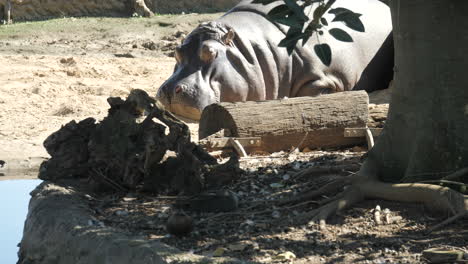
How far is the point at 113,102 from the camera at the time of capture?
5074 mm

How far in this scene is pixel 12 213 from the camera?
5.65 meters

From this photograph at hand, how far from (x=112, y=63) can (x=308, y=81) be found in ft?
15.0

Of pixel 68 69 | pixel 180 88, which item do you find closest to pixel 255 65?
pixel 180 88

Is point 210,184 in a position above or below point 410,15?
below

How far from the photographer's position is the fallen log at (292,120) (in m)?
6.30

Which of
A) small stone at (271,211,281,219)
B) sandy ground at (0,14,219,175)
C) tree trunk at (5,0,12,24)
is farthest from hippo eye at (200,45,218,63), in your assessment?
tree trunk at (5,0,12,24)

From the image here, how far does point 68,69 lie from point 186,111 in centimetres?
383

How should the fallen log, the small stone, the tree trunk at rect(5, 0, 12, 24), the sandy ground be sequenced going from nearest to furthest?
the small stone
the fallen log
the sandy ground
the tree trunk at rect(5, 0, 12, 24)

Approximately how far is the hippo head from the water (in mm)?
2291

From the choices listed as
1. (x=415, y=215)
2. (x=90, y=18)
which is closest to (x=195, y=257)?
(x=415, y=215)

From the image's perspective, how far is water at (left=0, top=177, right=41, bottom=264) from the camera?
4.92 meters

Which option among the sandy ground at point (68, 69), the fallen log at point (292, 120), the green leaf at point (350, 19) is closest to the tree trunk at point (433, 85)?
the green leaf at point (350, 19)

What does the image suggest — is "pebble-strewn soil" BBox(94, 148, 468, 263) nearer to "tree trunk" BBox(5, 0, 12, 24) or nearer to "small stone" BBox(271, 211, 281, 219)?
"small stone" BBox(271, 211, 281, 219)

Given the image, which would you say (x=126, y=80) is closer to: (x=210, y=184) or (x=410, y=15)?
(x=210, y=184)
